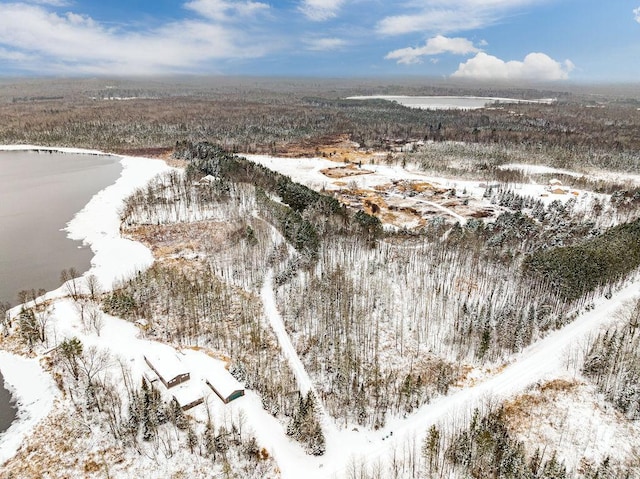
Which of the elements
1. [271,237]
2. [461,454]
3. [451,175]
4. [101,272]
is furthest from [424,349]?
[451,175]

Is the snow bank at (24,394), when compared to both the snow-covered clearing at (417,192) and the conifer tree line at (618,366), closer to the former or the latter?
the conifer tree line at (618,366)

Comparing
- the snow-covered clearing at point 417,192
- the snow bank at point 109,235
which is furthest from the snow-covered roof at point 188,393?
the snow-covered clearing at point 417,192

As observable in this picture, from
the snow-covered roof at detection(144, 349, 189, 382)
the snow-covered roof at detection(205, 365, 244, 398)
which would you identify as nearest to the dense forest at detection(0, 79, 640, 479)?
the snow-covered roof at detection(205, 365, 244, 398)

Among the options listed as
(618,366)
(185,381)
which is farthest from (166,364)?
(618,366)

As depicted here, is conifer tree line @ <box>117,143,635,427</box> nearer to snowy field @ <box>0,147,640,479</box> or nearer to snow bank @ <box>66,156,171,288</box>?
snowy field @ <box>0,147,640,479</box>

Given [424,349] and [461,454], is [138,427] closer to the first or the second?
[461,454]

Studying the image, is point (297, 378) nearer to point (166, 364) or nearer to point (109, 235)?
point (166, 364)

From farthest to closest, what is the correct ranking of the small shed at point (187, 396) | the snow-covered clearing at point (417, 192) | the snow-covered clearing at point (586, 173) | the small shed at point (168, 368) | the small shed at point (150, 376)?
1. the snow-covered clearing at point (586, 173)
2. the snow-covered clearing at point (417, 192)
3. the small shed at point (150, 376)
4. the small shed at point (168, 368)
5. the small shed at point (187, 396)
